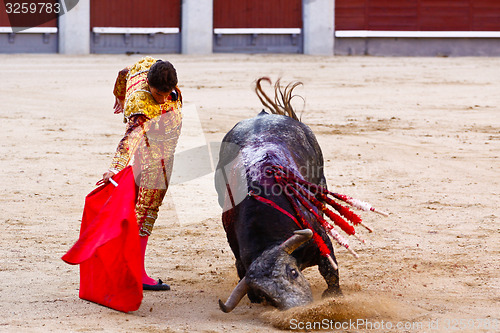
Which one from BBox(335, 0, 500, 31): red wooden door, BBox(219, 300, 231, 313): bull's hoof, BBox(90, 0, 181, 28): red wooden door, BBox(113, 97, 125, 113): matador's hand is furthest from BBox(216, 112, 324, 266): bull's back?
BBox(335, 0, 500, 31): red wooden door

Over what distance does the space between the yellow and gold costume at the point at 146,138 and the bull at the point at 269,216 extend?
27 centimetres

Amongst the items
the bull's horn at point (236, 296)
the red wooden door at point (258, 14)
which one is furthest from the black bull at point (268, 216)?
the red wooden door at point (258, 14)

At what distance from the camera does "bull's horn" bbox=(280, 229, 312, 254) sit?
8.48 ft

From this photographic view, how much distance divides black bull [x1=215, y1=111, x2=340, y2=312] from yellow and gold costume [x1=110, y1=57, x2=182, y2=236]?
0.27 metres

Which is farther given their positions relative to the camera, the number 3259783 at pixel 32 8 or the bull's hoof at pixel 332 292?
the number 3259783 at pixel 32 8

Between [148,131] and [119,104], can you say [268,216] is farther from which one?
[119,104]

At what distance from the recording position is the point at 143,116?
119 inches

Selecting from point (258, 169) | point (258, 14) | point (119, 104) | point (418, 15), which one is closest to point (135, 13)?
point (258, 14)

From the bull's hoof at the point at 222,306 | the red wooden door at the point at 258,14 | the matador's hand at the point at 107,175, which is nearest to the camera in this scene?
the bull's hoof at the point at 222,306

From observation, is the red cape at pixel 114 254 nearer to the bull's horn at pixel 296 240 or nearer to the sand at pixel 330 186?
the sand at pixel 330 186

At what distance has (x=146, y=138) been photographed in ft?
10.5

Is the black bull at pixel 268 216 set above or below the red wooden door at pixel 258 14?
below

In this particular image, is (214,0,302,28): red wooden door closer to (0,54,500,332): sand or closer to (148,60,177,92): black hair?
(0,54,500,332): sand

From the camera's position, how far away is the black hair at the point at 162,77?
2.96 metres
